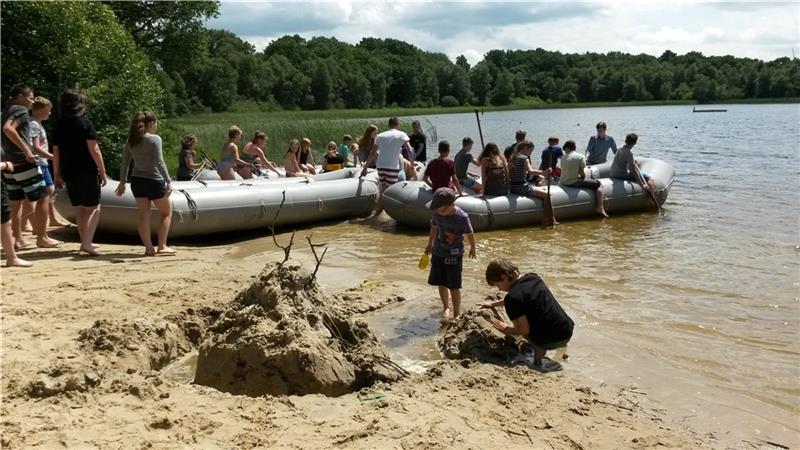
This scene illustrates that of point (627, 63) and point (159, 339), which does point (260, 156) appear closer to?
point (159, 339)

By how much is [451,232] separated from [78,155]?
3.69 meters

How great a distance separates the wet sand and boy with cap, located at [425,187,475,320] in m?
1.12

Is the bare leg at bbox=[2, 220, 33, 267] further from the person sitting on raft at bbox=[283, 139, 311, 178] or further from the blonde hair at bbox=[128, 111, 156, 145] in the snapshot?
the person sitting on raft at bbox=[283, 139, 311, 178]

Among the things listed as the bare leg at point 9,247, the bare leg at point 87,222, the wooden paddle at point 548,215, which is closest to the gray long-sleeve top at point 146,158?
the bare leg at point 87,222

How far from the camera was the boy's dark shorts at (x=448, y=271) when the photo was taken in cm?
536

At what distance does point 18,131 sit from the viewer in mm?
6293

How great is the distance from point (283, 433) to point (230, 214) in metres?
5.74

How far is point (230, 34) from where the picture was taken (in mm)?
74500

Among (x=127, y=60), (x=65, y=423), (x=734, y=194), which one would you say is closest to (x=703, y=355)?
(x=65, y=423)

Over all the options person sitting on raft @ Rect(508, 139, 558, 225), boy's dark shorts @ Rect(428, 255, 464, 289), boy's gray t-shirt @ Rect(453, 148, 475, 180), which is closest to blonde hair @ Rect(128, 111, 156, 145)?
boy's dark shorts @ Rect(428, 255, 464, 289)

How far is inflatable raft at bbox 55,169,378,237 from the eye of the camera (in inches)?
310

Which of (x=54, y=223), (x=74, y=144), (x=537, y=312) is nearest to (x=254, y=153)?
(x=54, y=223)

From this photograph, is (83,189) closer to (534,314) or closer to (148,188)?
(148,188)

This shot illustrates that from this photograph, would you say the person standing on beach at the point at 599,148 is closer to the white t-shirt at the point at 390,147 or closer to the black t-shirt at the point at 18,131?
the white t-shirt at the point at 390,147
